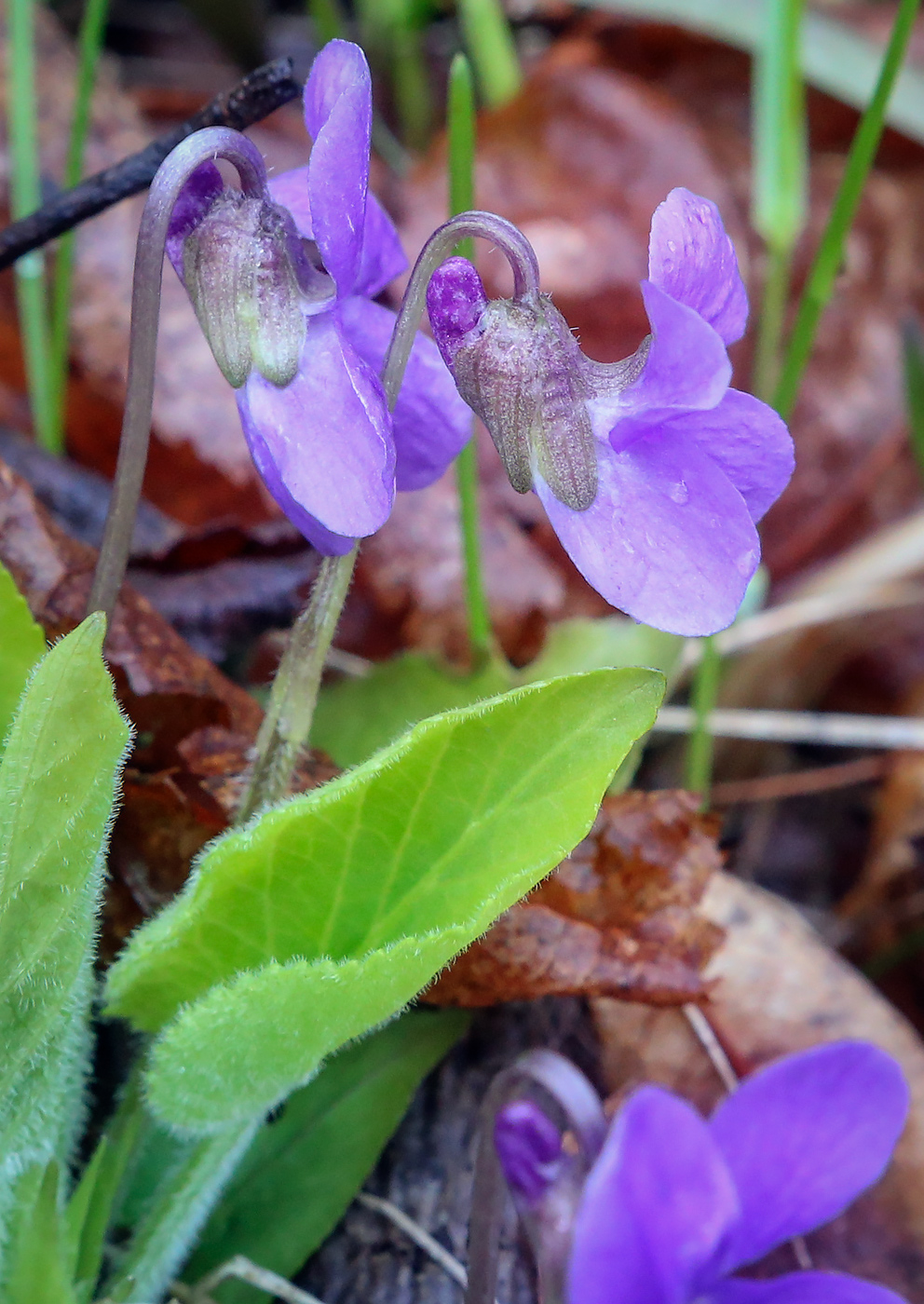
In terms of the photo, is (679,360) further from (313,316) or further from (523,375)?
(313,316)

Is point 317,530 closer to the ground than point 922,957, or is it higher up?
higher up

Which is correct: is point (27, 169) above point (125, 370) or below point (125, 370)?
above

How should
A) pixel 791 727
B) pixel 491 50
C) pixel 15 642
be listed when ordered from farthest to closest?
1. pixel 491 50
2. pixel 791 727
3. pixel 15 642

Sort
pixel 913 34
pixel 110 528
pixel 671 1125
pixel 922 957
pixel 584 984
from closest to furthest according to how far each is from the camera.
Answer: pixel 671 1125 → pixel 110 528 → pixel 584 984 → pixel 922 957 → pixel 913 34

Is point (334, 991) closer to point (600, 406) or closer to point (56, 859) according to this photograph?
point (56, 859)

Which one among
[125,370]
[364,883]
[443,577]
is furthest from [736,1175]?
[125,370]

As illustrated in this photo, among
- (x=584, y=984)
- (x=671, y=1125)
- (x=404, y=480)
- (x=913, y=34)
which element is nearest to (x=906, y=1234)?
(x=584, y=984)

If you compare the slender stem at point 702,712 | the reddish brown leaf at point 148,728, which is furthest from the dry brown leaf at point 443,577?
the reddish brown leaf at point 148,728
